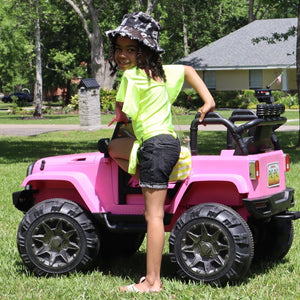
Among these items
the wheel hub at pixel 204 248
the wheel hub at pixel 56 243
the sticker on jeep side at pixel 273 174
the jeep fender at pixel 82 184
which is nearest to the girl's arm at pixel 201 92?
the sticker on jeep side at pixel 273 174

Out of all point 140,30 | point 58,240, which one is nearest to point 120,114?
point 140,30

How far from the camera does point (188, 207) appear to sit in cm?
512

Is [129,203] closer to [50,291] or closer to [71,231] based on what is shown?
[71,231]

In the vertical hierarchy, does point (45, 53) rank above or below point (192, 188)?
above

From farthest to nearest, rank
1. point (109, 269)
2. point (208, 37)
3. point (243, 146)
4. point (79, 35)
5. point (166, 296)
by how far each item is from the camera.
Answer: point (208, 37)
point (79, 35)
point (109, 269)
point (243, 146)
point (166, 296)

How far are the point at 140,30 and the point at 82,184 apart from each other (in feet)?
4.06

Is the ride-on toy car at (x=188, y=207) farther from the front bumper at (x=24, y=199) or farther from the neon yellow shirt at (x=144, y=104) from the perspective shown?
the neon yellow shirt at (x=144, y=104)

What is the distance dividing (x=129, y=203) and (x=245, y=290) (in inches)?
42.1

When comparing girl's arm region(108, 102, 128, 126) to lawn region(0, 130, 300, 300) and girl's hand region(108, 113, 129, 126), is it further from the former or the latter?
lawn region(0, 130, 300, 300)

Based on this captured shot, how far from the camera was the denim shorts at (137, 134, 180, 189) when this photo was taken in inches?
181

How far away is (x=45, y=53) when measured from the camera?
55.7 m

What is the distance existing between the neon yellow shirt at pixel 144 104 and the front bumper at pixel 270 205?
2.43 ft

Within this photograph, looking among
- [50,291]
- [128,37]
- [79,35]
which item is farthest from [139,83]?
[79,35]

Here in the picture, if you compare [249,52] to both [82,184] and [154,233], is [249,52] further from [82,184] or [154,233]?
[154,233]
